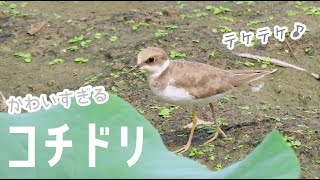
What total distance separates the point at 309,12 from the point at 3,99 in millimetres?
3252

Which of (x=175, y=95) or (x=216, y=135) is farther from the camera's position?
(x=216, y=135)

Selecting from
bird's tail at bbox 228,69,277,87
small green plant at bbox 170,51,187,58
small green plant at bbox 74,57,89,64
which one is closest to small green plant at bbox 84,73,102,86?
small green plant at bbox 74,57,89,64

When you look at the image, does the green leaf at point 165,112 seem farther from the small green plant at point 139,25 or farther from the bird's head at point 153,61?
the small green plant at point 139,25

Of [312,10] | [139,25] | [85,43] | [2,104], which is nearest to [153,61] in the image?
[2,104]

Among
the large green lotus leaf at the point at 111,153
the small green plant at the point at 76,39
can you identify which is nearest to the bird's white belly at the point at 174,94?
the large green lotus leaf at the point at 111,153

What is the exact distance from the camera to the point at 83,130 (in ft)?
5.76

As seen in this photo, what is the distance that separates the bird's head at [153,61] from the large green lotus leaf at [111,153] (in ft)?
6.75

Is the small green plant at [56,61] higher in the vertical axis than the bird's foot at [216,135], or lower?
lower

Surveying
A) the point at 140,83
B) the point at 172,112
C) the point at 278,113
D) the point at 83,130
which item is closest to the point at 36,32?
the point at 140,83

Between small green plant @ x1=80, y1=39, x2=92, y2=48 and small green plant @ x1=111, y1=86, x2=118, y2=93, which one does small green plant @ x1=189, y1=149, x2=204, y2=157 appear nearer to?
small green plant @ x1=111, y1=86, x2=118, y2=93

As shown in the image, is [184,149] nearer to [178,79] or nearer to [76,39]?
[178,79]

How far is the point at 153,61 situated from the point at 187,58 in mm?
1820

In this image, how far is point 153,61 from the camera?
3916 mm

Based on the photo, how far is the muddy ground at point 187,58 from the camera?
4379 millimetres
